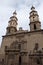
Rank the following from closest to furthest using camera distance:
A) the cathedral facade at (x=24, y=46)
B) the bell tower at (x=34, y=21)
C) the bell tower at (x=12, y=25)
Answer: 1. the cathedral facade at (x=24, y=46)
2. the bell tower at (x=34, y=21)
3. the bell tower at (x=12, y=25)

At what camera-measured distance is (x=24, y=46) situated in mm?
27578

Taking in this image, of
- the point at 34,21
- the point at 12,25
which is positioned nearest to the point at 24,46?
the point at 34,21

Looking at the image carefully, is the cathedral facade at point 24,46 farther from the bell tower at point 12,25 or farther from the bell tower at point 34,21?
the bell tower at point 12,25

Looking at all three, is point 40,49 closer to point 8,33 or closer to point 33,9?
point 8,33

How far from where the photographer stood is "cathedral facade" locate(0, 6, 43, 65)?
25359 mm

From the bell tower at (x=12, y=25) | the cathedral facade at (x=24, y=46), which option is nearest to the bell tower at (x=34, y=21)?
the cathedral facade at (x=24, y=46)

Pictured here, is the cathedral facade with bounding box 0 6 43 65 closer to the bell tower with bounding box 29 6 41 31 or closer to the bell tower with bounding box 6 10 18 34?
the bell tower with bounding box 29 6 41 31

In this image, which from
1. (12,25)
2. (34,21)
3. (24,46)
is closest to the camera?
(24,46)

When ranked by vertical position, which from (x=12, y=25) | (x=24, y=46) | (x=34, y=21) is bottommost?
(x=24, y=46)

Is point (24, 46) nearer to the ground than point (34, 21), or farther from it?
nearer to the ground

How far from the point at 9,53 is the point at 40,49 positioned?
19.6 ft

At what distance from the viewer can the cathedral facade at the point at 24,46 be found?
2536 cm

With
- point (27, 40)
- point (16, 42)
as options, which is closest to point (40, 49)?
point (27, 40)

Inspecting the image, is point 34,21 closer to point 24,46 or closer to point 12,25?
point 12,25
